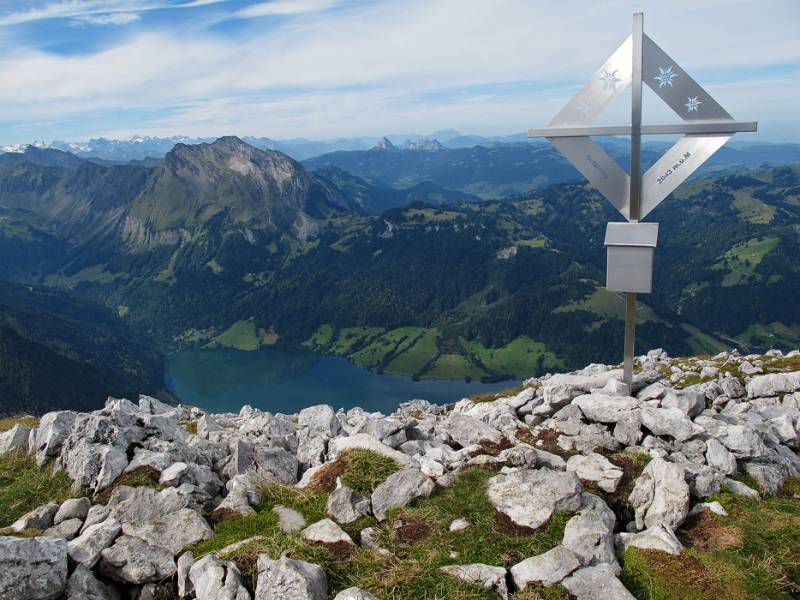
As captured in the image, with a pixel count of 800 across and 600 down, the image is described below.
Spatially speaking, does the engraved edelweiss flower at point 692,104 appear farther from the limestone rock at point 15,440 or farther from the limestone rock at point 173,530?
the limestone rock at point 15,440

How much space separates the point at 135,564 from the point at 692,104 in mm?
18672

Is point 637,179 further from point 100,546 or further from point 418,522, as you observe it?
point 100,546

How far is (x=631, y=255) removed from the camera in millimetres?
17234

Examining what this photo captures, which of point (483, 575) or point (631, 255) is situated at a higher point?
Result: point (631, 255)

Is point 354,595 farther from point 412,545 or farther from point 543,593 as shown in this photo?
point 543,593

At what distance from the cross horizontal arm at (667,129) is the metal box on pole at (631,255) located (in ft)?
9.55

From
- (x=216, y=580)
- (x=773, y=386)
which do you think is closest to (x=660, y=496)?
(x=216, y=580)

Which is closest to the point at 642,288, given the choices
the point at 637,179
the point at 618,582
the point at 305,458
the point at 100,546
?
the point at 637,179

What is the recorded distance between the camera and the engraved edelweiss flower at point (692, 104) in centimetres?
1634

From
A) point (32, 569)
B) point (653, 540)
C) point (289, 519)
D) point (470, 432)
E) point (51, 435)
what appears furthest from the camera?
point (470, 432)

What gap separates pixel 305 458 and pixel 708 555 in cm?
1087

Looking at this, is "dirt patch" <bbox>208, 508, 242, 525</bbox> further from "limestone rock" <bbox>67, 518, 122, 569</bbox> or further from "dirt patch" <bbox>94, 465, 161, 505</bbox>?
"dirt patch" <bbox>94, 465, 161, 505</bbox>

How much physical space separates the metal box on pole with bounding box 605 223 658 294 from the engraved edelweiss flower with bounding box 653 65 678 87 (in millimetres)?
4214

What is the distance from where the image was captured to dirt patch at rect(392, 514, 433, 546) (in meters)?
11.3
